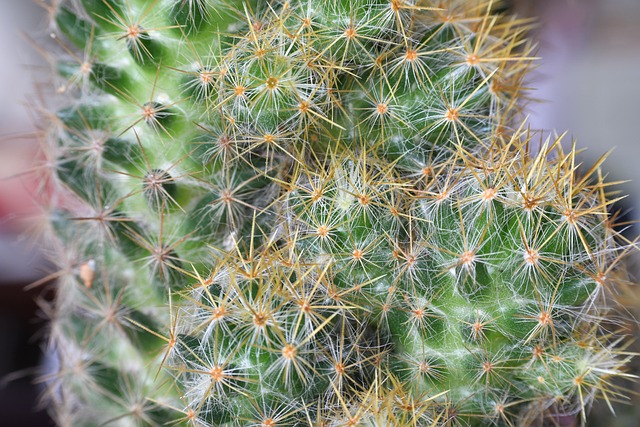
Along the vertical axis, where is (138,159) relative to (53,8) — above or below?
below

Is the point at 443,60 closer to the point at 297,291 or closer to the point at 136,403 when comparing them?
the point at 297,291

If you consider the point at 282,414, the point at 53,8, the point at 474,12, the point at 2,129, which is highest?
the point at 474,12

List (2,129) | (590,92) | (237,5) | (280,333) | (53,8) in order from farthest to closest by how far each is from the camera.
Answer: (2,129), (590,92), (53,8), (237,5), (280,333)

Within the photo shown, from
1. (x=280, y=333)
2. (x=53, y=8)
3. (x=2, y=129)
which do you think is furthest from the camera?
(x=2, y=129)

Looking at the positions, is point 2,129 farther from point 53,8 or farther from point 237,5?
point 237,5

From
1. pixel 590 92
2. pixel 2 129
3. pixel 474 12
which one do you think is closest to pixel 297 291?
pixel 474 12

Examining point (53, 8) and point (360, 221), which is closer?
point (360, 221)
